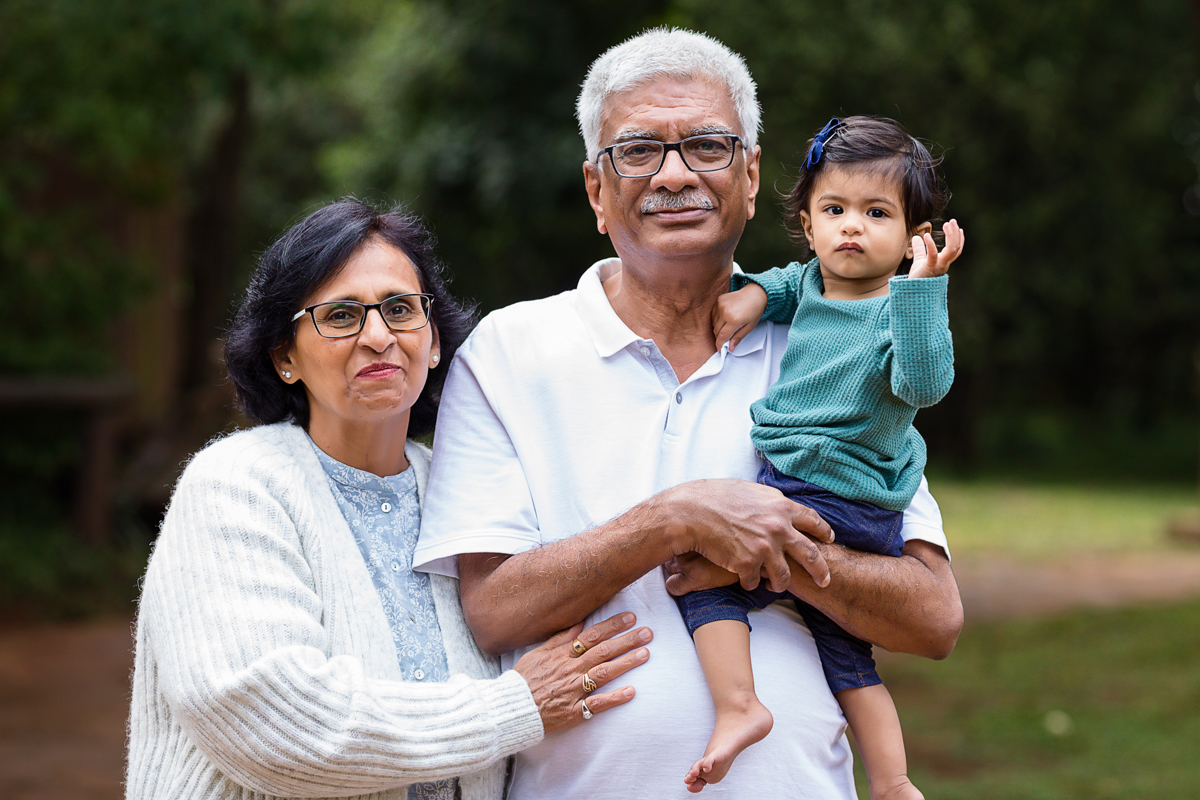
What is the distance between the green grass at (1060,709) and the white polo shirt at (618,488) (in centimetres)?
360

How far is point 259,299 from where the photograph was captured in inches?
96.3

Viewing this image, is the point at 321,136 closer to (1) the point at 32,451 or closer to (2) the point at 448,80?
(2) the point at 448,80

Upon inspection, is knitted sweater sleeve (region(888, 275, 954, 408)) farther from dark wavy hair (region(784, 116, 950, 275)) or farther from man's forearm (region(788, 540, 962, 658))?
man's forearm (region(788, 540, 962, 658))

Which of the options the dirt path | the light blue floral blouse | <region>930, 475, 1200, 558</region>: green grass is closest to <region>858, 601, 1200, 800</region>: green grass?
the dirt path

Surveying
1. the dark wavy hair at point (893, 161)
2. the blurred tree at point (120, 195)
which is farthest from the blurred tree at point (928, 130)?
the dark wavy hair at point (893, 161)

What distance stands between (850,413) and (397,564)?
97 centimetres

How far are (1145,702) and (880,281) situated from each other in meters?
5.61

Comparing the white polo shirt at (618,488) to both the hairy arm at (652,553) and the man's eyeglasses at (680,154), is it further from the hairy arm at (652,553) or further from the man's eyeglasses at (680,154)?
the man's eyeglasses at (680,154)

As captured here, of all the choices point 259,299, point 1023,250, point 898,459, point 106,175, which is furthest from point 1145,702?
point 1023,250

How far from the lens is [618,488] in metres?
2.47

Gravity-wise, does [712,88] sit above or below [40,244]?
below

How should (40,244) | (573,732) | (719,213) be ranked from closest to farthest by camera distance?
1. (573,732)
2. (719,213)
3. (40,244)

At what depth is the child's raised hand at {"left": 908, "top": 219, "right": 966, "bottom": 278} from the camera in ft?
7.22

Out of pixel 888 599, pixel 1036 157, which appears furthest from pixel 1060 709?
pixel 1036 157
